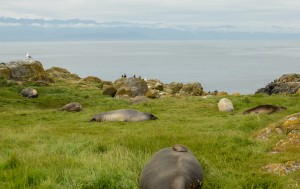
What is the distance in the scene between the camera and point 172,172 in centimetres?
711

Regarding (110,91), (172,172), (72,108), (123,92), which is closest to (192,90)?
(123,92)

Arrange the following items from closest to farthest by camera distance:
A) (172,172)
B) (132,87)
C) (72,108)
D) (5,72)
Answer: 1. (172,172)
2. (72,108)
3. (132,87)
4. (5,72)

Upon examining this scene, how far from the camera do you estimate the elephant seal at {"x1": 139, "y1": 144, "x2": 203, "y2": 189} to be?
22.6 feet

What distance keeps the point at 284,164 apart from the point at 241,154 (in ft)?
5.08

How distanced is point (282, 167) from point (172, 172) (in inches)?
128

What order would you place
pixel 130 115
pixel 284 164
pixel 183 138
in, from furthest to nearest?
pixel 130 115
pixel 183 138
pixel 284 164

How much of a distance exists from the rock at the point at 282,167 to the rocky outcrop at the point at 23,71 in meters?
39.3

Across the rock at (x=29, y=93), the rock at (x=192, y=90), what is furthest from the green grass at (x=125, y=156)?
the rock at (x=192, y=90)

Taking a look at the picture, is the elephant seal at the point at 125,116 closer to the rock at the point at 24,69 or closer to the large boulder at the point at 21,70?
the large boulder at the point at 21,70

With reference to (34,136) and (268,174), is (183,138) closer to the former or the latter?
(268,174)

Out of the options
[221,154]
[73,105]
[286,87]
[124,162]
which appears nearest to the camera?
[124,162]

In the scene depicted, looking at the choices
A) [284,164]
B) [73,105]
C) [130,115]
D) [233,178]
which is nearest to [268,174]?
[233,178]

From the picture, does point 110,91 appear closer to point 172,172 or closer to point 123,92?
point 123,92

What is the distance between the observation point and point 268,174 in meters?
7.90
